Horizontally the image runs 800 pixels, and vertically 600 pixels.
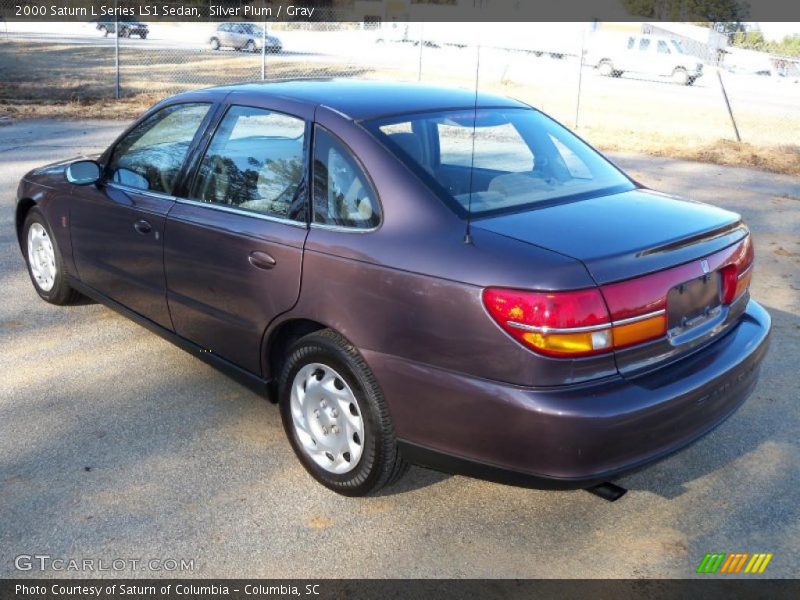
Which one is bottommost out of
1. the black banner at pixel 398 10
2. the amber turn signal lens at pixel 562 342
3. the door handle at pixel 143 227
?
the amber turn signal lens at pixel 562 342

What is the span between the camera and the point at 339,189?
3391 mm

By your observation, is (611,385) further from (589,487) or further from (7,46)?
(7,46)

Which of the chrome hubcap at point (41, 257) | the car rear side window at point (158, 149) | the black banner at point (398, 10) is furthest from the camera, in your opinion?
the black banner at point (398, 10)

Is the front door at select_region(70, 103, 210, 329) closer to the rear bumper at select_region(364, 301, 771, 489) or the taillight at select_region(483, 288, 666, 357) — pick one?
the rear bumper at select_region(364, 301, 771, 489)

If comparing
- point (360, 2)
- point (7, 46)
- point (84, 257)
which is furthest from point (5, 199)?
point (360, 2)

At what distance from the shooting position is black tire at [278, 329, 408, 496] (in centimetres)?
314

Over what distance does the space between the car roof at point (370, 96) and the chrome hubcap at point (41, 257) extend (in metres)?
1.94

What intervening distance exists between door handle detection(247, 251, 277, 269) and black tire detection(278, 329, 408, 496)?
0.36 metres

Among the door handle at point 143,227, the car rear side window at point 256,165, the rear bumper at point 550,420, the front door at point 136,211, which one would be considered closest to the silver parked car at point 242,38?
the front door at point 136,211

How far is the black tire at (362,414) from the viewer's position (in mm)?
3137

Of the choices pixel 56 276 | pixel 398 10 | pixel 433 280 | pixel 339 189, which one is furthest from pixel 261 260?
pixel 398 10

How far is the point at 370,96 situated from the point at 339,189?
671mm

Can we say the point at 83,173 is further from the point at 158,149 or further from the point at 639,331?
the point at 639,331

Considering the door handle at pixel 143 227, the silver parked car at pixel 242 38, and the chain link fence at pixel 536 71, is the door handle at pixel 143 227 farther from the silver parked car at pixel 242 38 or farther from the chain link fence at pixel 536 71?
the silver parked car at pixel 242 38
